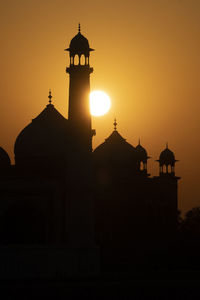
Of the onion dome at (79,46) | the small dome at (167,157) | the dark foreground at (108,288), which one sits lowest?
the dark foreground at (108,288)

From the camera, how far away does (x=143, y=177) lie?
49531 millimetres

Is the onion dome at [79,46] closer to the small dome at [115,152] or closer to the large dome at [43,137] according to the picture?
the large dome at [43,137]

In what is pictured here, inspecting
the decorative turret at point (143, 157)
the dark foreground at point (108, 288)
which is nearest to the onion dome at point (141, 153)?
the decorative turret at point (143, 157)

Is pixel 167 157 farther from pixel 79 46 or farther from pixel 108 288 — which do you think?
pixel 108 288

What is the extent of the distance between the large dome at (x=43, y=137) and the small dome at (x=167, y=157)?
917 centimetres

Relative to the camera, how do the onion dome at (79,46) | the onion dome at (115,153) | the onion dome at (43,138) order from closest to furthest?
the onion dome at (79,46), the onion dome at (43,138), the onion dome at (115,153)

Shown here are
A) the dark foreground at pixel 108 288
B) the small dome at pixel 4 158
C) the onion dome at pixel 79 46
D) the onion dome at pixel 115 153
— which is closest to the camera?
the dark foreground at pixel 108 288

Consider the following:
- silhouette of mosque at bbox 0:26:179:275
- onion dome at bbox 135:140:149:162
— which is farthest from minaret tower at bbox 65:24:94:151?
onion dome at bbox 135:140:149:162

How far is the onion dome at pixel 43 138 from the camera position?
4291 centimetres

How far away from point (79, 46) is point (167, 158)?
12.0 metres

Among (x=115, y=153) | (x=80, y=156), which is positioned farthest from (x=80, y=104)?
(x=115, y=153)

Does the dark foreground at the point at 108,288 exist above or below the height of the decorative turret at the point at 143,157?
below

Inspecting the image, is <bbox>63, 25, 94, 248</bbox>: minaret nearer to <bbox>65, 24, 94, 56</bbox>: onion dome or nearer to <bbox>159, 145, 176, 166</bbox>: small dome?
<bbox>65, 24, 94, 56</bbox>: onion dome

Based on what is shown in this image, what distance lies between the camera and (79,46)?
40.9 meters
